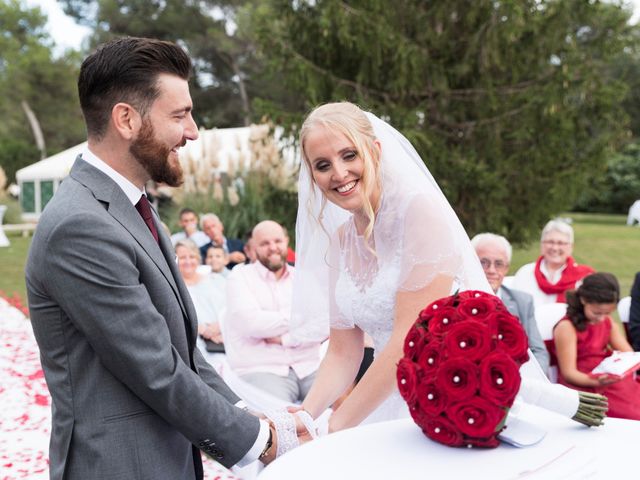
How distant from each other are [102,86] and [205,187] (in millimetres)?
9386

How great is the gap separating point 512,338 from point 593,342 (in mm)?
3635

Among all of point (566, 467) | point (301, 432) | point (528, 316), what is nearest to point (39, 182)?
point (528, 316)

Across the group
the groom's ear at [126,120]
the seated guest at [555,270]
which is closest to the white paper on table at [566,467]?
the groom's ear at [126,120]

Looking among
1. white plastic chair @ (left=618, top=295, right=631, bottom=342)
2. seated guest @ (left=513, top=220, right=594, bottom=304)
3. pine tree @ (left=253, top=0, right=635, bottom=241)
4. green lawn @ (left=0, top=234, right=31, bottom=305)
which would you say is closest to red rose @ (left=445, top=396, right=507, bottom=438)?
white plastic chair @ (left=618, top=295, right=631, bottom=342)

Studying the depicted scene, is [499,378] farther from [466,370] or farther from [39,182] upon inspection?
[39,182]

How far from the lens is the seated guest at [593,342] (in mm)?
4836

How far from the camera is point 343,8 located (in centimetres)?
1130

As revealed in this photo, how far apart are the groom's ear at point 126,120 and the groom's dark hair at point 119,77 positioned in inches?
0.5

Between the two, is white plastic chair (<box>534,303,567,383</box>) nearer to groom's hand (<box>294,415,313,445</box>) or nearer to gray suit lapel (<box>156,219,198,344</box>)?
groom's hand (<box>294,415,313,445</box>)

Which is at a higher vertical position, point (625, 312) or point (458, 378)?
point (458, 378)

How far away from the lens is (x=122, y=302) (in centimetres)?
185

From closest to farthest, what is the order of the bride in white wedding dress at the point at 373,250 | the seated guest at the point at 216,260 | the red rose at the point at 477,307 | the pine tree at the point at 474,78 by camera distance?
the red rose at the point at 477,307 → the bride in white wedding dress at the point at 373,250 → the seated guest at the point at 216,260 → the pine tree at the point at 474,78

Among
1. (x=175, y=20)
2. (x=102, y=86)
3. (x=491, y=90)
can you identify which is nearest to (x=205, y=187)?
(x=491, y=90)

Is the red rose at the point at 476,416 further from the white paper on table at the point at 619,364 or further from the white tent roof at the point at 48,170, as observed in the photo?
the white tent roof at the point at 48,170
